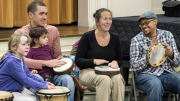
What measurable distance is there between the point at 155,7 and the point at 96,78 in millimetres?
3593

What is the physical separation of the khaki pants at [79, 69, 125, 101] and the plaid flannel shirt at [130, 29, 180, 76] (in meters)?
0.31

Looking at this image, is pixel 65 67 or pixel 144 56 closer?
pixel 65 67

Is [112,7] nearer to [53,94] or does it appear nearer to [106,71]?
[106,71]

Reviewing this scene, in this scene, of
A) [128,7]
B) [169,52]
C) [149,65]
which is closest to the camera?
[169,52]

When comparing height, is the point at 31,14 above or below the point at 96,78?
above

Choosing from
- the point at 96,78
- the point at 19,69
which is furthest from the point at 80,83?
the point at 19,69

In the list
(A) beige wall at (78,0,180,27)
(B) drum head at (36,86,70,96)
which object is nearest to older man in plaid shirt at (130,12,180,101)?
(B) drum head at (36,86,70,96)

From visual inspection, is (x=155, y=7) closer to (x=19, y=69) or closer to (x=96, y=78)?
(x=96, y=78)

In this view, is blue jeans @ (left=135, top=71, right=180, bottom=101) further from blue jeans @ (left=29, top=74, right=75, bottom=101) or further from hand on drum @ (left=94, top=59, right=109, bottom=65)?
blue jeans @ (left=29, top=74, right=75, bottom=101)

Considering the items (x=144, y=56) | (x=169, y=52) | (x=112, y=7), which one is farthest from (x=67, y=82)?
(x=112, y=7)

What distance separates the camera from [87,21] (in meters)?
5.74

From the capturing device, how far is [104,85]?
3111 millimetres

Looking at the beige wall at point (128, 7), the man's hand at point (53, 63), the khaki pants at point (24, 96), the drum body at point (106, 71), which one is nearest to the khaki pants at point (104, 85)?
the drum body at point (106, 71)

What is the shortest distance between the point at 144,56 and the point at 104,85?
1.92ft
